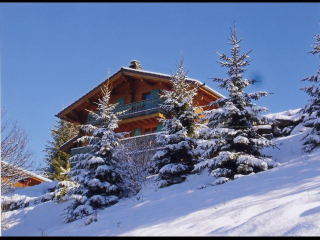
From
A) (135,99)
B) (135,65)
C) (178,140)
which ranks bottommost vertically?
(178,140)

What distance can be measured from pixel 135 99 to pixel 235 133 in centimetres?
1543

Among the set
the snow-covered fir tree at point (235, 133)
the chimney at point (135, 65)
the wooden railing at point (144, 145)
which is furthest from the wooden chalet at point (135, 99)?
the snow-covered fir tree at point (235, 133)

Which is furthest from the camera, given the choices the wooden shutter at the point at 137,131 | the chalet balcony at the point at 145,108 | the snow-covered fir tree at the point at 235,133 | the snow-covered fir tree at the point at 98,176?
the wooden shutter at the point at 137,131

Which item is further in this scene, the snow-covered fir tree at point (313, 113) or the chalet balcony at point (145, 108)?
the chalet balcony at point (145, 108)

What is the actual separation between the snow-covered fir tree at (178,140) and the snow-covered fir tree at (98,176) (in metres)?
2.18

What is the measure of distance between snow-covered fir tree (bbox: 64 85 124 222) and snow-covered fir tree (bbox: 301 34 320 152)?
27.8 ft

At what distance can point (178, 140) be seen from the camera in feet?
48.0

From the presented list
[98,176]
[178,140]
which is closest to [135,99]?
[178,140]

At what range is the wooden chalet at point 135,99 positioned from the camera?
75.4ft

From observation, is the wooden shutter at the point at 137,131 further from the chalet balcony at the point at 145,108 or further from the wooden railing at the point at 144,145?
the wooden railing at the point at 144,145

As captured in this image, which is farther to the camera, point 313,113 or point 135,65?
point 135,65

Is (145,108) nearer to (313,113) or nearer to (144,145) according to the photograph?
(144,145)

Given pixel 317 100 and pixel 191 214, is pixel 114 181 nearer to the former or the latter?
pixel 191 214

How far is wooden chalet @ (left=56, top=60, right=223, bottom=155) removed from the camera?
2298 centimetres
